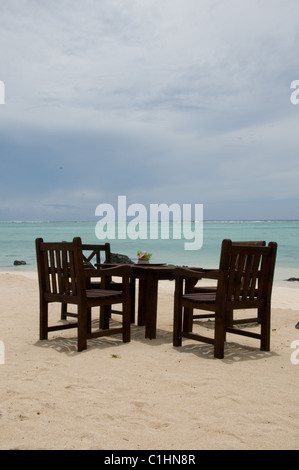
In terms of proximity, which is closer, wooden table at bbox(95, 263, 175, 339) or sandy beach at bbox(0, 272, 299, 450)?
sandy beach at bbox(0, 272, 299, 450)

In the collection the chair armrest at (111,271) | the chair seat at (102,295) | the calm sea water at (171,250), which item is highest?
the chair armrest at (111,271)

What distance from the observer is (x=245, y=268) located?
454cm

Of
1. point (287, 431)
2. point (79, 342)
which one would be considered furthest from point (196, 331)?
point (287, 431)

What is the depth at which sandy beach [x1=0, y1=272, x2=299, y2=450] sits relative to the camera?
2.71 metres

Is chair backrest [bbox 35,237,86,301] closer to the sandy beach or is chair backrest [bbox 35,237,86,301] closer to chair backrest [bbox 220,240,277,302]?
the sandy beach

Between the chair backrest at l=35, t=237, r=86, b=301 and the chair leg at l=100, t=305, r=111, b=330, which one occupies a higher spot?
the chair backrest at l=35, t=237, r=86, b=301

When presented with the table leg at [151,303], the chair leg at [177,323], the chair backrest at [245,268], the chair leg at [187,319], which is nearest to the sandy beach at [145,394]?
the chair leg at [177,323]

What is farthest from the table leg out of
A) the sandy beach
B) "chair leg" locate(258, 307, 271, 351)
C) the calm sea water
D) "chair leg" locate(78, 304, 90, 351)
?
the calm sea water

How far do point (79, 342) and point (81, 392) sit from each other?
3.75 ft

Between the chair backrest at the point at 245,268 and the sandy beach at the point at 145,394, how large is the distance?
0.65m

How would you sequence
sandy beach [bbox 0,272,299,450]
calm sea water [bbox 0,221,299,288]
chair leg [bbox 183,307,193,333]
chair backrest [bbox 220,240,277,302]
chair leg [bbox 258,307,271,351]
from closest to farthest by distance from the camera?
sandy beach [bbox 0,272,299,450] < chair backrest [bbox 220,240,277,302] < chair leg [bbox 258,307,271,351] < chair leg [bbox 183,307,193,333] < calm sea water [bbox 0,221,299,288]

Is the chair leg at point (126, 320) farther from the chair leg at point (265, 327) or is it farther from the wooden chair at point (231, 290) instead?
the chair leg at point (265, 327)

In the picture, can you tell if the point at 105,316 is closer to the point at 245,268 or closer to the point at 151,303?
the point at 151,303

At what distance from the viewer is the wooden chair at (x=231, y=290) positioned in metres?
4.28
